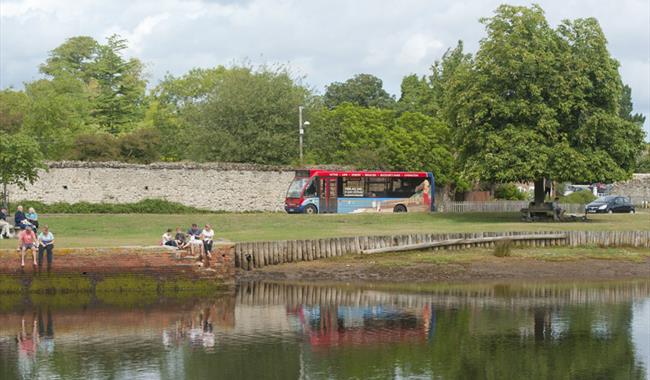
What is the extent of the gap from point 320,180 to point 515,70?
42.2 ft

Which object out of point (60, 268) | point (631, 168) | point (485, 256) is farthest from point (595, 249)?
point (60, 268)

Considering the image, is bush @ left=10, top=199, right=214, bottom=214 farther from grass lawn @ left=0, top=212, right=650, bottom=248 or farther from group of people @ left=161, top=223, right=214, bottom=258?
group of people @ left=161, top=223, right=214, bottom=258

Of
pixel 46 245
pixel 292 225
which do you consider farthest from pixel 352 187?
pixel 46 245

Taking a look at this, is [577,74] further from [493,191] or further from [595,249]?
[493,191]

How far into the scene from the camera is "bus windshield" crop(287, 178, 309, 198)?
194ft

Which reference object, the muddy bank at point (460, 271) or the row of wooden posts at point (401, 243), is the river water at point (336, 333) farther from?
the row of wooden posts at point (401, 243)

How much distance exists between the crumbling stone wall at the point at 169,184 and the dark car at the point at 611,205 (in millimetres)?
20153

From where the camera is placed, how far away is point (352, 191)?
59375 millimetres

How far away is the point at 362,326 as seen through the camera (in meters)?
30.9

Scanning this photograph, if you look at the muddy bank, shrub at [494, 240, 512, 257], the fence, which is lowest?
the muddy bank

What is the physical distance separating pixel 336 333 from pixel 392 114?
49089 mm

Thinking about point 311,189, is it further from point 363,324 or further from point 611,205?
point 363,324

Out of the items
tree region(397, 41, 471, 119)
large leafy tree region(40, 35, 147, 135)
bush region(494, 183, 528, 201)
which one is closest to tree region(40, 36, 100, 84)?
large leafy tree region(40, 35, 147, 135)

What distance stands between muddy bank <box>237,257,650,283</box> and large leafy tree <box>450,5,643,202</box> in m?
9.85
